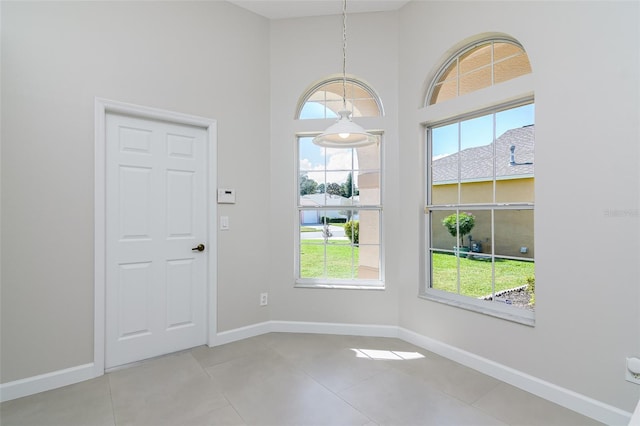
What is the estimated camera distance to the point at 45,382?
2.26 m

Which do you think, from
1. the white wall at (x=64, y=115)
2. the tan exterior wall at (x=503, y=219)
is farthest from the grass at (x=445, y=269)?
the white wall at (x=64, y=115)

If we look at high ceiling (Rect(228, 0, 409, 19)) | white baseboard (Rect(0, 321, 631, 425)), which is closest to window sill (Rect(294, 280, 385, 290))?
white baseboard (Rect(0, 321, 631, 425))

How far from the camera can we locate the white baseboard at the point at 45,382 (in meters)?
2.14

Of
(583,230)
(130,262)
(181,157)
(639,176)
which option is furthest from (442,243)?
Answer: (130,262)

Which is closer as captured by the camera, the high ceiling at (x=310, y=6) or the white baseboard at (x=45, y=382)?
the white baseboard at (x=45, y=382)

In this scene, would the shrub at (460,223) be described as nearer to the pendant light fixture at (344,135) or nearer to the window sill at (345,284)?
the window sill at (345,284)

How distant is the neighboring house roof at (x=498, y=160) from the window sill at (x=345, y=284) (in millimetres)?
1231

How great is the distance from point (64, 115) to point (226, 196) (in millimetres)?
1360

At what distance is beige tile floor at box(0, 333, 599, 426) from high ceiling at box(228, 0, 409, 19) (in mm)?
3346

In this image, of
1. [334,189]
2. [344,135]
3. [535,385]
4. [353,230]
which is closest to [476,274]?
[535,385]

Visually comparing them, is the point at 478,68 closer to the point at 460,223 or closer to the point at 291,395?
the point at 460,223

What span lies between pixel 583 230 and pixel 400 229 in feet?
4.89

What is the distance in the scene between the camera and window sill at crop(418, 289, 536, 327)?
91.7 inches

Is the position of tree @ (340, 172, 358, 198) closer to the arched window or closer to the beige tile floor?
the arched window
